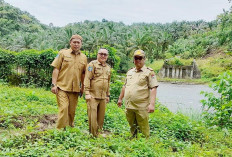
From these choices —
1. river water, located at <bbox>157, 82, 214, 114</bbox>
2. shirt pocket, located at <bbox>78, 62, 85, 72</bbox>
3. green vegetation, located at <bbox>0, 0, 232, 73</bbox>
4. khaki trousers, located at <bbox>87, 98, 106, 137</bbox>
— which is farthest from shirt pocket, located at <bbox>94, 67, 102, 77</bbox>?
green vegetation, located at <bbox>0, 0, 232, 73</bbox>

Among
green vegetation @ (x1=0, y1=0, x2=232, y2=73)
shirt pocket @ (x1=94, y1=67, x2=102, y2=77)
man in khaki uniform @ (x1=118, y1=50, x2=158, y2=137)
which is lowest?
man in khaki uniform @ (x1=118, y1=50, x2=158, y2=137)

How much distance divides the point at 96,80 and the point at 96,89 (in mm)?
170

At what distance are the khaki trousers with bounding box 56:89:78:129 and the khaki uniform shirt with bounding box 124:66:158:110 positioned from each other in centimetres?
104

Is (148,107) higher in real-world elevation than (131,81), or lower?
lower

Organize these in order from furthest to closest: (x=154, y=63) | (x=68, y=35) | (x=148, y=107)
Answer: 1. (x=154, y=63)
2. (x=68, y=35)
3. (x=148, y=107)

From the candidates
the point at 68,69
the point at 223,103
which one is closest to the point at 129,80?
the point at 68,69

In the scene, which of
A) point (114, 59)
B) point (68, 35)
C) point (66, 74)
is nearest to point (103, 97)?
point (66, 74)

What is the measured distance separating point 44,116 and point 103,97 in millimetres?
2147

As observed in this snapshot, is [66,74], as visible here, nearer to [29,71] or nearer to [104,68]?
[104,68]

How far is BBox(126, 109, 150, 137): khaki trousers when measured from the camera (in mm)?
4266

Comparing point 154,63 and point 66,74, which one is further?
point 154,63

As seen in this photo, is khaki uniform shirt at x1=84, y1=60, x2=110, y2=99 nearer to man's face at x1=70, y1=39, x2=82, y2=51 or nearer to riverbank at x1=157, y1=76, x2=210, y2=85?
man's face at x1=70, y1=39, x2=82, y2=51

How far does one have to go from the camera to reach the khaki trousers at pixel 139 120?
4266 mm

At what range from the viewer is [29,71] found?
13398 mm
